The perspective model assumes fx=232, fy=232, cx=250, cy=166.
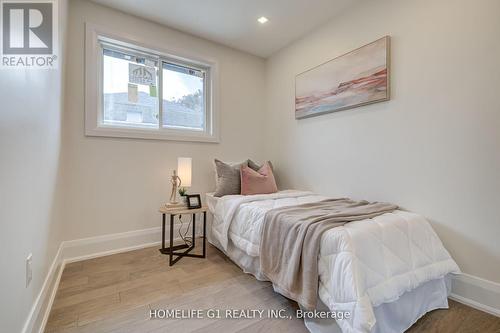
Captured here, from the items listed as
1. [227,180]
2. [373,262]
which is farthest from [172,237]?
[373,262]

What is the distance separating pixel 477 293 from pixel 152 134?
3216 millimetres

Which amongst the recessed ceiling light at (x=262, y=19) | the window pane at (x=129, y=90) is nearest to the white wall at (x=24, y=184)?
the window pane at (x=129, y=90)

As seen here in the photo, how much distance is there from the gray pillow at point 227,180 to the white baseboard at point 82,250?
744 millimetres

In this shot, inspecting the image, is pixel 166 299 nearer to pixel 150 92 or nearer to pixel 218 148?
pixel 218 148

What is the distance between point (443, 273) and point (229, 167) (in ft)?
6.99

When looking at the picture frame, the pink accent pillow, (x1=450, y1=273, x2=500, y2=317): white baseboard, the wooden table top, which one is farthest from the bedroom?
the pink accent pillow

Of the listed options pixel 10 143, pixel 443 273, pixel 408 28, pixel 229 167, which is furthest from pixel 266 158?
pixel 10 143

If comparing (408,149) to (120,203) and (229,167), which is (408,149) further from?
(120,203)

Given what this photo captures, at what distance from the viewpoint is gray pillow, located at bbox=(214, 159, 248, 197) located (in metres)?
2.72

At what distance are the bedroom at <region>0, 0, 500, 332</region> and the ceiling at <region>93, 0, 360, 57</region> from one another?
2 cm

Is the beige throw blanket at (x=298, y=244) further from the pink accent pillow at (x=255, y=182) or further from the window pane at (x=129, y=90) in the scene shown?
the window pane at (x=129, y=90)

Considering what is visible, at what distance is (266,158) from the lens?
3.66 m

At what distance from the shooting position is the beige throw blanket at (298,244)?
1376mm

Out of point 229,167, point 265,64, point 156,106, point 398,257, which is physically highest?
point 265,64
